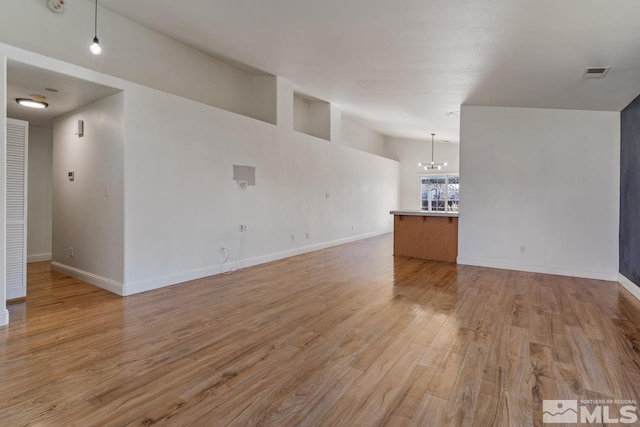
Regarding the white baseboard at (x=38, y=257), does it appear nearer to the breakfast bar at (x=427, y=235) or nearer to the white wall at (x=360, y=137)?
the breakfast bar at (x=427, y=235)

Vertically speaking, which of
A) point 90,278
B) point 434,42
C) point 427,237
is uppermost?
point 434,42

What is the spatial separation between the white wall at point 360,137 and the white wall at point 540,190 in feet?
13.0

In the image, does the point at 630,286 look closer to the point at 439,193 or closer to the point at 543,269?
the point at 543,269

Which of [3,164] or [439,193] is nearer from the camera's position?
[3,164]

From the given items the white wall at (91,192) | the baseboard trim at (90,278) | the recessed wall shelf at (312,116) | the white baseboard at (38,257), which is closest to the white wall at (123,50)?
the white wall at (91,192)

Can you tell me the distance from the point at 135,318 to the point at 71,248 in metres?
2.46

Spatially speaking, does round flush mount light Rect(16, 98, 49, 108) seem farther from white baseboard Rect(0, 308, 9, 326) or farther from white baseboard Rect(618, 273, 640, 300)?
white baseboard Rect(618, 273, 640, 300)

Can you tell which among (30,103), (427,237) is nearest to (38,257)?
(30,103)

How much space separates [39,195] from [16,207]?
272 cm

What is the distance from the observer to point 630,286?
13.5 feet

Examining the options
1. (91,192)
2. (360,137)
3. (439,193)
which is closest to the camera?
(91,192)

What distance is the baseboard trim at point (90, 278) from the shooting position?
389cm

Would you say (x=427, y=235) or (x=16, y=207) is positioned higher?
(x=16, y=207)

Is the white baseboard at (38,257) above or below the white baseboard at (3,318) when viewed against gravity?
above
